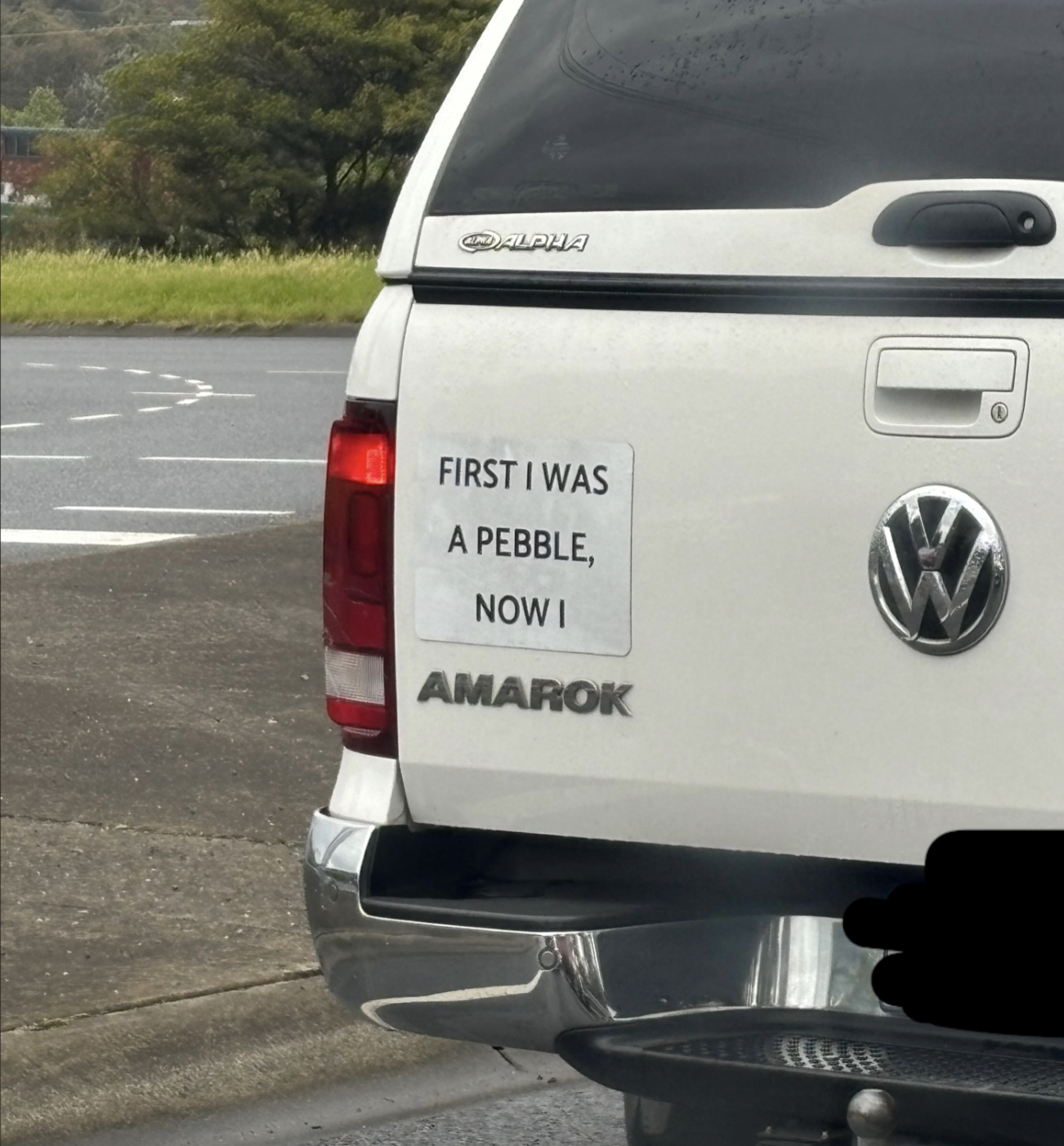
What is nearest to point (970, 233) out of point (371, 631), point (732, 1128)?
point (371, 631)

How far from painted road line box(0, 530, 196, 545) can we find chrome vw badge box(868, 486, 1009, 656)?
307 inches

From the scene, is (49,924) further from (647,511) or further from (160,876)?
(647,511)

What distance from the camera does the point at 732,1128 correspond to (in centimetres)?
267

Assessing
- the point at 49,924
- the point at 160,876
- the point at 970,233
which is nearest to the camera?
the point at 970,233

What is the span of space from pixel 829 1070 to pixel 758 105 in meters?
1.23

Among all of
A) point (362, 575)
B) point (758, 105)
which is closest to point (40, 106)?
point (362, 575)

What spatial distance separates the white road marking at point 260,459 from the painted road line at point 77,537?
2.81 m

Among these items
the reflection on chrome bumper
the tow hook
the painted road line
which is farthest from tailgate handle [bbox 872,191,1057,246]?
the painted road line

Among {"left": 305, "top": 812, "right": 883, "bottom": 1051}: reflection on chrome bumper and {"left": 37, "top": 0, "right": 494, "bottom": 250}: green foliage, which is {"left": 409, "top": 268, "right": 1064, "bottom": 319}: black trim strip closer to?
{"left": 305, "top": 812, "right": 883, "bottom": 1051}: reflection on chrome bumper

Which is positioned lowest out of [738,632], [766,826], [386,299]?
[766,826]

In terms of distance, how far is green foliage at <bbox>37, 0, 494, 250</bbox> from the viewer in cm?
4591

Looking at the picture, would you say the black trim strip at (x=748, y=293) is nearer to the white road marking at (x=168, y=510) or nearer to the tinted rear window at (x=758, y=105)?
the tinted rear window at (x=758, y=105)

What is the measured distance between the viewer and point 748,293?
8.51ft

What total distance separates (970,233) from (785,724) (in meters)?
0.63
